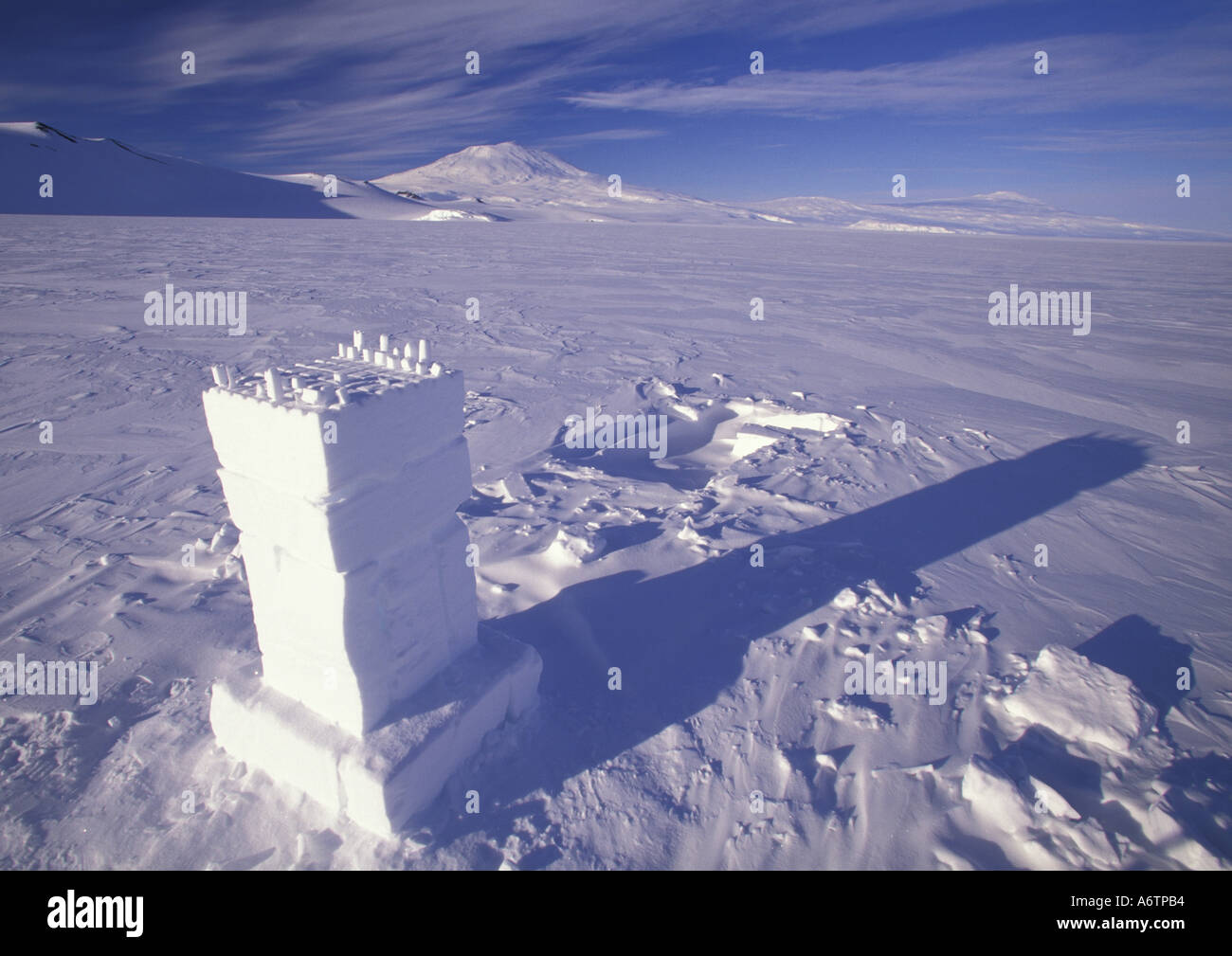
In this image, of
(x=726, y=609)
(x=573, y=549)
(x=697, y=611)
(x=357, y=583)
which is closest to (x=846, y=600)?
(x=726, y=609)

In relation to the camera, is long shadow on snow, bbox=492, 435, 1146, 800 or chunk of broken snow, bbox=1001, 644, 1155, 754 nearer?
chunk of broken snow, bbox=1001, 644, 1155, 754

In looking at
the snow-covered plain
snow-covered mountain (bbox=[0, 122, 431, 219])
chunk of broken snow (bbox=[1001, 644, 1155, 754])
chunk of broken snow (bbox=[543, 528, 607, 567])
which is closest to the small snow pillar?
the snow-covered plain

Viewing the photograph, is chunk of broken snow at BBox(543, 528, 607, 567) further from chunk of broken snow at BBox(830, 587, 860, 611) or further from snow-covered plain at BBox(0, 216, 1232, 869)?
chunk of broken snow at BBox(830, 587, 860, 611)

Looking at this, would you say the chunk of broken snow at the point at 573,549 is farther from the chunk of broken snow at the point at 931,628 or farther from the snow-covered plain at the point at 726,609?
the chunk of broken snow at the point at 931,628

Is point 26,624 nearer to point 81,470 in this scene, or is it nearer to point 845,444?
point 81,470

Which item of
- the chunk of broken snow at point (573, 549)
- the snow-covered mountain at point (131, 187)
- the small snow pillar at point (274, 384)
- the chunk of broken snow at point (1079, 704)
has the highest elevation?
the snow-covered mountain at point (131, 187)

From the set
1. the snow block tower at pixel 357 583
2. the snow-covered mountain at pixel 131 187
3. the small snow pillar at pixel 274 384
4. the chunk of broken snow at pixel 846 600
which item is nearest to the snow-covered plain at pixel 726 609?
the chunk of broken snow at pixel 846 600
